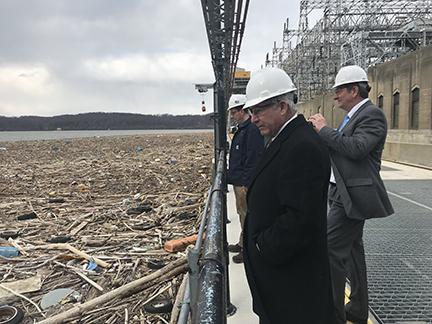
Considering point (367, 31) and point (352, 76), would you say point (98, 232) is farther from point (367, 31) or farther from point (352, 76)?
point (367, 31)

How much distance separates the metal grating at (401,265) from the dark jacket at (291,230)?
5.73 feet

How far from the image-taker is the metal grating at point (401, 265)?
378 centimetres

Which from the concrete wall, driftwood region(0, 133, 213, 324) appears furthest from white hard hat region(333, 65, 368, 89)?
the concrete wall

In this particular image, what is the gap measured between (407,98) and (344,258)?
17.3 meters

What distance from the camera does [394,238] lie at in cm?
594

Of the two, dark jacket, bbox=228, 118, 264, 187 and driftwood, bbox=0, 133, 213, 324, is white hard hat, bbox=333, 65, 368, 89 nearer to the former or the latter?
dark jacket, bbox=228, 118, 264, 187

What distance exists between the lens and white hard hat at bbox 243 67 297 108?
2.37 m

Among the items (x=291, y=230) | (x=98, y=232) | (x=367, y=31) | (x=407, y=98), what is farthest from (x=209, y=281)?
(x=367, y=31)

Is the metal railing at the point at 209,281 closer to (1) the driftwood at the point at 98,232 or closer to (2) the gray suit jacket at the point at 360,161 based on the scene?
(2) the gray suit jacket at the point at 360,161

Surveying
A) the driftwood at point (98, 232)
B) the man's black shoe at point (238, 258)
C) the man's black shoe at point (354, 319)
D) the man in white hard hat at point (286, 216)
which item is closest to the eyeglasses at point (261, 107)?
the man in white hard hat at point (286, 216)

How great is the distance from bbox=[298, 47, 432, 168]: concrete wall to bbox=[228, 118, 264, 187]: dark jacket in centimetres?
1109

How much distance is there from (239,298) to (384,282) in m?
1.60

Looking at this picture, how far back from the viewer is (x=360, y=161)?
10.5ft

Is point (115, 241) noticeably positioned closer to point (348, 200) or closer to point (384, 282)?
point (384, 282)
